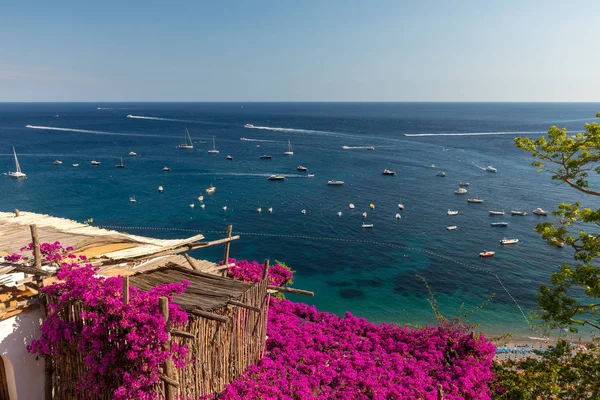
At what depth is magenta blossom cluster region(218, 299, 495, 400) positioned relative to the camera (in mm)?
9484

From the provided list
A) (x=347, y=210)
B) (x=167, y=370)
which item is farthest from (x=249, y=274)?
(x=347, y=210)

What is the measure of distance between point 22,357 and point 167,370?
366cm

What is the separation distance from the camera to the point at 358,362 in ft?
35.5

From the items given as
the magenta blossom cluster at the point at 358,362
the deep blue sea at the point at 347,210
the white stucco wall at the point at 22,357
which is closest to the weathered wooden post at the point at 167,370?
the magenta blossom cluster at the point at 358,362

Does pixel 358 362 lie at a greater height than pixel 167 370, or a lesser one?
lesser

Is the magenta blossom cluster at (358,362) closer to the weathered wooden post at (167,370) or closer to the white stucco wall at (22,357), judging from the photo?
the weathered wooden post at (167,370)

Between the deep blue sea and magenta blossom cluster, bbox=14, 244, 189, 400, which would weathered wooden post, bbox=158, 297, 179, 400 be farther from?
the deep blue sea

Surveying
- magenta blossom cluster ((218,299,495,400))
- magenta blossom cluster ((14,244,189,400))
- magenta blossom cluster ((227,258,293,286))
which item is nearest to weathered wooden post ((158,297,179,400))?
magenta blossom cluster ((14,244,189,400))

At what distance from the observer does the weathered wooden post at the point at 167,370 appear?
22.0 feet

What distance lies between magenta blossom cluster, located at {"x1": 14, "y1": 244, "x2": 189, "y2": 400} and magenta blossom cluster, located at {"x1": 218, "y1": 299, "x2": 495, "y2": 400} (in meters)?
2.61

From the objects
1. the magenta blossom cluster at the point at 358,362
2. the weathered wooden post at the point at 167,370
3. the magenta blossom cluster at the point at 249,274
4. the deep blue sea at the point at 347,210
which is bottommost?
the deep blue sea at the point at 347,210

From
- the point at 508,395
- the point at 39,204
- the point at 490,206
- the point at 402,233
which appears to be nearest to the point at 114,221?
the point at 39,204

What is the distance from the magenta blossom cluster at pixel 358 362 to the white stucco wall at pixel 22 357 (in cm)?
425

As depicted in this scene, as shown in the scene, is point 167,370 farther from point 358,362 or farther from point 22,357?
point 358,362
